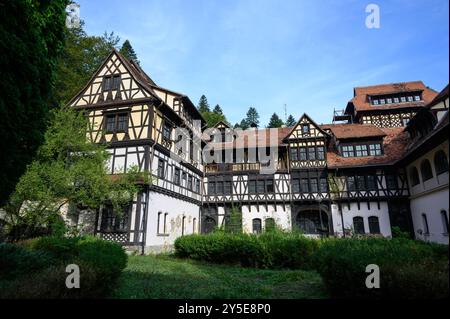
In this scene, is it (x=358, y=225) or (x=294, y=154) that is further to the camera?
(x=294, y=154)

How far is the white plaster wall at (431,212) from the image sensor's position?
Answer: 16328mm

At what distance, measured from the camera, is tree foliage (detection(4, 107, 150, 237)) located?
42.9ft

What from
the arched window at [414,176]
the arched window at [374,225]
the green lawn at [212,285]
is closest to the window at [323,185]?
the arched window at [374,225]

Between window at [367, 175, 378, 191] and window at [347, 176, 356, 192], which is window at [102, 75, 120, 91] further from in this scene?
window at [367, 175, 378, 191]

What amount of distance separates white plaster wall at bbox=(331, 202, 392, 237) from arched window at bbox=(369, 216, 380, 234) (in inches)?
9.0

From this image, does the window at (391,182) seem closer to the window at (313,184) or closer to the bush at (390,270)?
the window at (313,184)

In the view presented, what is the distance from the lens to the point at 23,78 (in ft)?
23.4

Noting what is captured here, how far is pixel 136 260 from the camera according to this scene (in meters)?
13.8

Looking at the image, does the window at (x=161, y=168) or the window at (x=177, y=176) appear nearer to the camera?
the window at (x=161, y=168)

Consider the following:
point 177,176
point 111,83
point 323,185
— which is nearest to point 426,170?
point 323,185

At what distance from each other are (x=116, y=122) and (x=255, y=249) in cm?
1282

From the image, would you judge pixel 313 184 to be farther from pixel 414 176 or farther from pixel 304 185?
pixel 414 176

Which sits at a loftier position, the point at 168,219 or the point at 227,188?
the point at 227,188

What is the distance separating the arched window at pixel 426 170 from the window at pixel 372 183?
474cm
